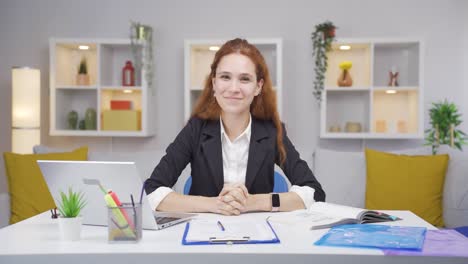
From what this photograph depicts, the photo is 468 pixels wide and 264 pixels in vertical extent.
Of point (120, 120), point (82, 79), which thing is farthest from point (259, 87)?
point (82, 79)

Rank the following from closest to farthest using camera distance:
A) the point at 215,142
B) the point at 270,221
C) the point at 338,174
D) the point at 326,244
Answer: the point at 326,244
the point at 270,221
the point at 215,142
the point at 338,174

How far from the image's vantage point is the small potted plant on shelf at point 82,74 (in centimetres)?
488

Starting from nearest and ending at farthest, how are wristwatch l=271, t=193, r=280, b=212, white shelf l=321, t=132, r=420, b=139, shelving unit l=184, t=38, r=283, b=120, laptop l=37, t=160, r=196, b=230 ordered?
laptop l=37, t=160, r=196, b=230
wristwatch l=271, t=193, r=280, b=212
white shelf l=321, t=132, r=420, b=139
shelving unit l=184, t=38, r=283, b=120

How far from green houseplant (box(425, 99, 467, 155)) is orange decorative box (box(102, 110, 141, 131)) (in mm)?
2509

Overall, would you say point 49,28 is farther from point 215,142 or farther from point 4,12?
point 215,142

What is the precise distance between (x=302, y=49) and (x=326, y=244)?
385 centimetres

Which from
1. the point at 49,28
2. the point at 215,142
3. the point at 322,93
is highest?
the point at 49,28

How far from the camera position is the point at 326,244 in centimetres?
132

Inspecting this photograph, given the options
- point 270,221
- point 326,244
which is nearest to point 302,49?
point 270,221

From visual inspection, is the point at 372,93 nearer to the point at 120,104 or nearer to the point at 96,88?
the point at 120,104

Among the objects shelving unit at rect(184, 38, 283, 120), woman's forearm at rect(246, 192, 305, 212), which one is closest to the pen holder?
woman's forearm at rect(246, 192, 305, 212)

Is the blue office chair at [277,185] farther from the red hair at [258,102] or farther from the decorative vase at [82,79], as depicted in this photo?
the decorative vase at [82,79]

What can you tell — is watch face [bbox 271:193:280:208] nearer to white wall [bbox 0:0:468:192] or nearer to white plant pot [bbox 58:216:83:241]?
white plant pot [bbox 58:216:83:241]

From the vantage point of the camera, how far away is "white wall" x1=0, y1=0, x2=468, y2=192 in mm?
4926
